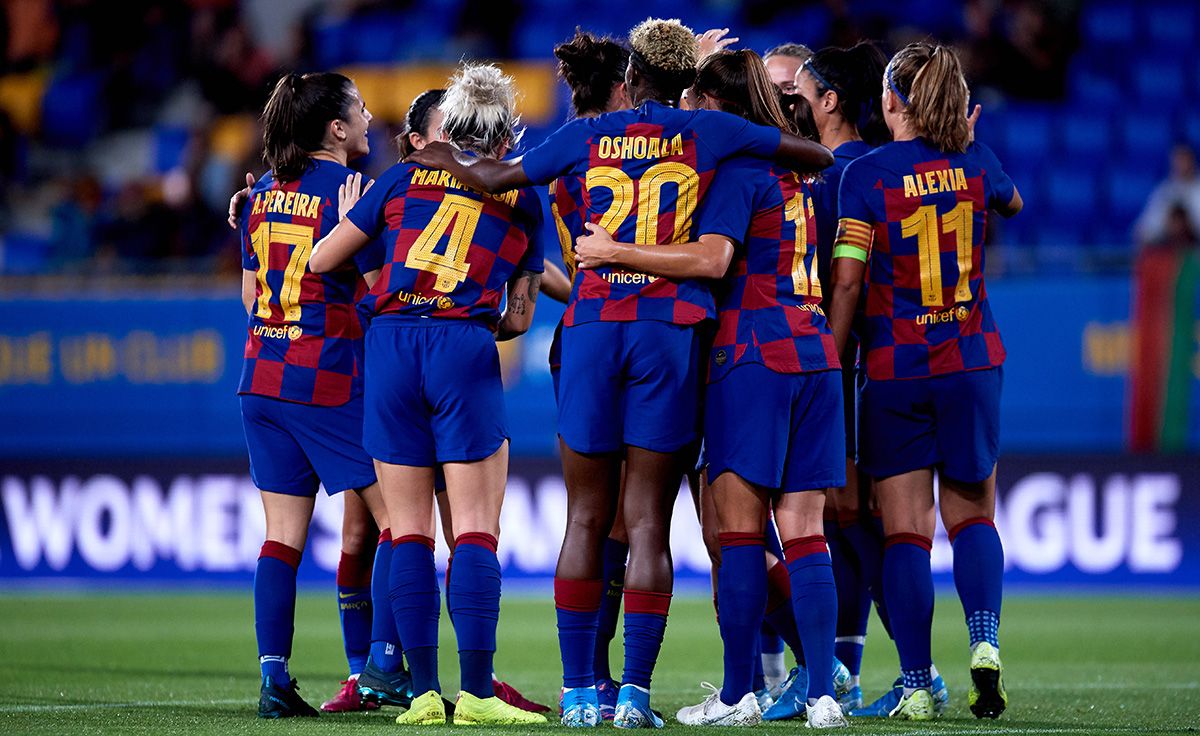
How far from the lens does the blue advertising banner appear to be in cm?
1167

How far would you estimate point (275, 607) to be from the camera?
5.62 meters

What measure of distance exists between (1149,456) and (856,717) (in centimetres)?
670

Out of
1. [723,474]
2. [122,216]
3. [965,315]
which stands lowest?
[723,474]

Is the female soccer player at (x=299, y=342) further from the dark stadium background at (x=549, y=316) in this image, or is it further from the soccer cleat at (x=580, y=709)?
the dark stadium background at (x=549, y=316)

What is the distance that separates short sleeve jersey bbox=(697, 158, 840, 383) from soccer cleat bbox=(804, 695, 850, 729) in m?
1.01

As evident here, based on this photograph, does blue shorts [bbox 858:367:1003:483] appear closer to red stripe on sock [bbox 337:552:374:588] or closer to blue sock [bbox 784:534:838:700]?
blue sock [bbox 784:534:838:700]

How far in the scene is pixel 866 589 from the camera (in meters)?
6.12

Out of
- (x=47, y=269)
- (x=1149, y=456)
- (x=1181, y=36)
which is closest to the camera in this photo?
(x=1149, y=456)

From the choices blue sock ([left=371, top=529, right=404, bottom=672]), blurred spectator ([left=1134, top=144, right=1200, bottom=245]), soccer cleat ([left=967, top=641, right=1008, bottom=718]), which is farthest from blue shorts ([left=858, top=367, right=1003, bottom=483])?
blurred spectator ([left=1134, top=144, right=1200, bottom=245])

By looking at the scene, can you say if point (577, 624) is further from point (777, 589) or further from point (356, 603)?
point (356, 603)

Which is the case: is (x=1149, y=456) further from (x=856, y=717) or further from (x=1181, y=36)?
(x=856, y=717)

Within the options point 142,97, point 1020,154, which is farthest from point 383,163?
point 1020,154

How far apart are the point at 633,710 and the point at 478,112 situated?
2.00m

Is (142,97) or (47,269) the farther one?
(142,97)
